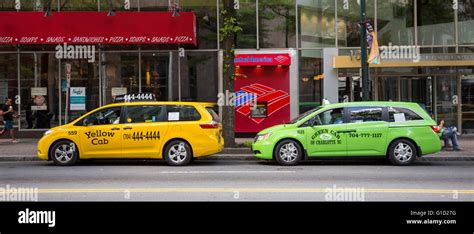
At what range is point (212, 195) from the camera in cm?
884

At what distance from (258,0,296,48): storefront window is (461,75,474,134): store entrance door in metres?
7.02

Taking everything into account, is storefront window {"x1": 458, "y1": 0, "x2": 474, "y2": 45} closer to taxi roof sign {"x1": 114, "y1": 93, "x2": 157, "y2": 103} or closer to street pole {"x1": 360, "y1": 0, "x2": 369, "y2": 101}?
street pole {"x1": 360, "y1": 0, "x2": 369, "y2": 101}

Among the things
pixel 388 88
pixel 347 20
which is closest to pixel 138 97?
pixel 347 20

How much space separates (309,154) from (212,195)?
17.5 feet

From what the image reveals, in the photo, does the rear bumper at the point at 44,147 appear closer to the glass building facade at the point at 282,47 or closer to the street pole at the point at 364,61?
the glass building facade at the point at 282,47

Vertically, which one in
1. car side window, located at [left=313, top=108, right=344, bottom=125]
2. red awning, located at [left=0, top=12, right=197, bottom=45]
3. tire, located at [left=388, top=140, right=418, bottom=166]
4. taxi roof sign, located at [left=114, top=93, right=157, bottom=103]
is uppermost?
red awning, located at [left=0, top=12, right=197, bottom=45]

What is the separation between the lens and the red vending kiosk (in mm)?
21672

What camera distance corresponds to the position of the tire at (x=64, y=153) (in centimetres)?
1376

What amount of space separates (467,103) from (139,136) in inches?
560

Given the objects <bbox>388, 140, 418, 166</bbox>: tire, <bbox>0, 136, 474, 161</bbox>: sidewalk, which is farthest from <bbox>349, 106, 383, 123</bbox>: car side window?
<bbox>0, 136, 474, 161</bbox>: sidewalk

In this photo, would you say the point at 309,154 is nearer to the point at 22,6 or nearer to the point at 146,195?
the point at 146,195

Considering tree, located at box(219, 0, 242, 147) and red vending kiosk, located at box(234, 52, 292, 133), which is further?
red vending kiosk, located at box(234, 52, 292, 133)

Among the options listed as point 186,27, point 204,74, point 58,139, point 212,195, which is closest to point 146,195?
point 212,195

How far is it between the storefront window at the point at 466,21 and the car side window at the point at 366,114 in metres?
9.71
